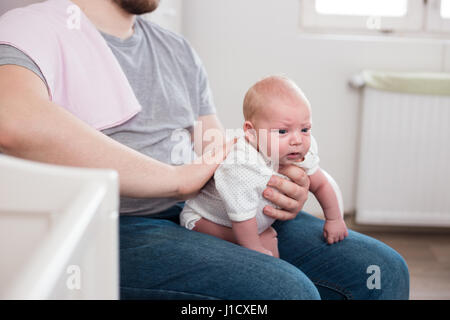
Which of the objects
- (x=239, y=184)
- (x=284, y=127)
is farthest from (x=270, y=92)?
(x=239, y=184)

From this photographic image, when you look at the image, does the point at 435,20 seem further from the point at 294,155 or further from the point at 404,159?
the point at 294,155

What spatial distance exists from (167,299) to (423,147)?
1.86m

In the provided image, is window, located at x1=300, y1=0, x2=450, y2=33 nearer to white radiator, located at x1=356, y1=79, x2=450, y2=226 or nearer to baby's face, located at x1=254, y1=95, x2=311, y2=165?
white radiator, located at x1=356, y1=79, x2=450, y2=226

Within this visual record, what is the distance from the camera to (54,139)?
807 millimetres

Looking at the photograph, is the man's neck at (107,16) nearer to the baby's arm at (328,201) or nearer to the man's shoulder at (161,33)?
the man's shoulder at (161,33)

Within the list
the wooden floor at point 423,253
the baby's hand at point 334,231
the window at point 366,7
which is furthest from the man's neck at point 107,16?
the window at point 366,7

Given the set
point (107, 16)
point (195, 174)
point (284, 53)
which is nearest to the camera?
point (195, 174)

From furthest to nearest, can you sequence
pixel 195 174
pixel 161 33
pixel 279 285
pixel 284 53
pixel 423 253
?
pixel 284 53, pixel 423 253, pixel 161 33, pixel 195 174, pixel 279 285

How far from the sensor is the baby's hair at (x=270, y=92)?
1005 mm

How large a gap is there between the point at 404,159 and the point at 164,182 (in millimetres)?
1725

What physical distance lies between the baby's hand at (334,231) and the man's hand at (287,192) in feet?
0.25

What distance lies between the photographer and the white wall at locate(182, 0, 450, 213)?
2.38m
